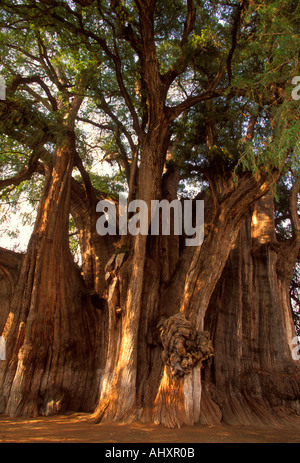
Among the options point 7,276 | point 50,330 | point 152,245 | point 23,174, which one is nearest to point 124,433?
point 50,330

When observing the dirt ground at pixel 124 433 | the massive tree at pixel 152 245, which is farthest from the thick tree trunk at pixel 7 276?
the dirt ground at pixel 124 433

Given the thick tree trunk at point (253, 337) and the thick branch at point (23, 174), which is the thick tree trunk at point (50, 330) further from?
the thick tree trunk at point (253, 337)

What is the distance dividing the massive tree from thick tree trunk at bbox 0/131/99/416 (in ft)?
0.07

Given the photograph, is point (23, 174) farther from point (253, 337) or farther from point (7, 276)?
point (253, 337)

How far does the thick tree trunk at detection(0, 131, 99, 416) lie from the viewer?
209 inches

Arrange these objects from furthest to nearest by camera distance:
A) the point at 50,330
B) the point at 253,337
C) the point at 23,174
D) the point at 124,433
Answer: the point at 23,174, the point at 253,337, the point at 50,330, the point at 124,433

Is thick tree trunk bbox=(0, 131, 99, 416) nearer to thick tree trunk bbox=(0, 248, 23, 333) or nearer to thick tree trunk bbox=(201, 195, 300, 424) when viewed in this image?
thick tree trunk bbox=(0, 248, 23, 333)

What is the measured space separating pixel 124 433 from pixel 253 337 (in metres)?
3.25

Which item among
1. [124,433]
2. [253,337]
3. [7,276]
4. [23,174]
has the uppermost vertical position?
[23,174]

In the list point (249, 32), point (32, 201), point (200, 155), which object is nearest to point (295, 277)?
point (200, 155)

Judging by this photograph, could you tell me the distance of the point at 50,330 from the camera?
5770 millimetres

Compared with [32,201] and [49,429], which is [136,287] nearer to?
[49,429]

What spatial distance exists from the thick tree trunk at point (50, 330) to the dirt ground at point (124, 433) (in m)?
0.59
